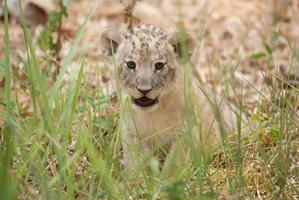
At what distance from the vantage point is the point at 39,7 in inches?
368

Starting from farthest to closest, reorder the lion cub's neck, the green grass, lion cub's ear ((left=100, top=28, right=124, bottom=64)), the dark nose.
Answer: lion cub's ear ((left=100, top=28, right=124, bottom=64))
the lion cub's neck
the dark nose
the green grass

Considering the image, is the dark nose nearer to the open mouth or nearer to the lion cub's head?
the lion cub's head

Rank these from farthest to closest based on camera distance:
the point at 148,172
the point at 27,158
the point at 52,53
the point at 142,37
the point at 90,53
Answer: the point at 90,53
the point at 52,53
the point at 142,37
the point at 148,172
the point at 27,158

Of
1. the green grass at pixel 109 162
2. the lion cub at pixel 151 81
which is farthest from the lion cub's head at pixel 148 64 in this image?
the green grass at pixel 109 162

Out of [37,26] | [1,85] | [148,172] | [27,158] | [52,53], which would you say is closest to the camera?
[27,158]

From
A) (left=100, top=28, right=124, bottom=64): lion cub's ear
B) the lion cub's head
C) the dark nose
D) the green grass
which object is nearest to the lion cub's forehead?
the lion cub's head

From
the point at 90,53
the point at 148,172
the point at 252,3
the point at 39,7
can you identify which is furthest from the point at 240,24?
the point at 148,172

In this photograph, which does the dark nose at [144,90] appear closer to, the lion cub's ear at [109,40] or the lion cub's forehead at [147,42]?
the lion cub's forehead at [147,42]

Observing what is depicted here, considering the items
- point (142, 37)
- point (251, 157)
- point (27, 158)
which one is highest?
point (142, 37)

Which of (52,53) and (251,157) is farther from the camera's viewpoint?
(52,53)

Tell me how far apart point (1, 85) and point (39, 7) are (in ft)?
10.2

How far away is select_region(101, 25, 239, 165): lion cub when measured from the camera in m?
5.13

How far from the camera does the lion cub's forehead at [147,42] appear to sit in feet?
17.0

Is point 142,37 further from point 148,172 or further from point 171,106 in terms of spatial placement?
point 148,172
